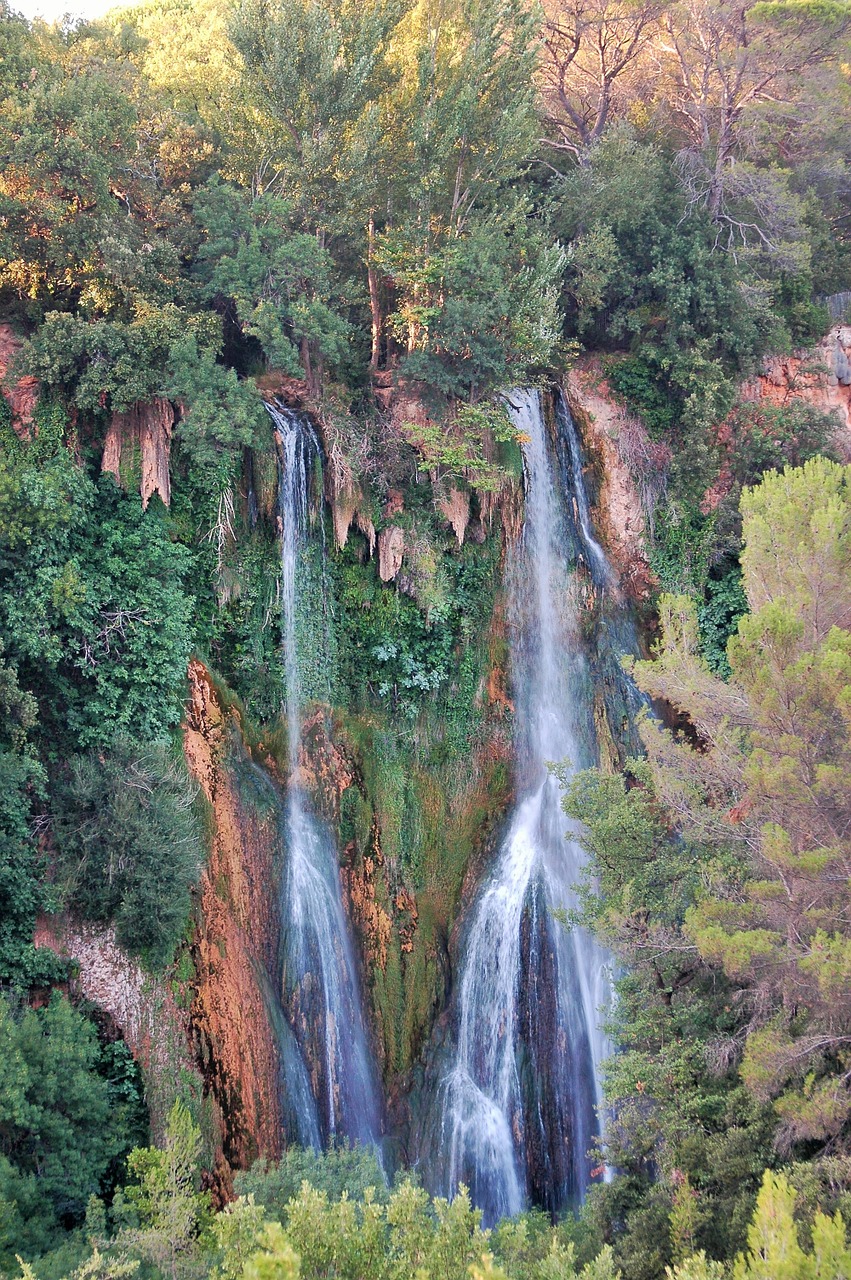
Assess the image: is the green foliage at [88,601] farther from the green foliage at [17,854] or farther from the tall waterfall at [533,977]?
the tall waterfall at [533,977]

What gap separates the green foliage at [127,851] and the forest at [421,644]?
63 mm

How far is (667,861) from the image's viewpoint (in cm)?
1150

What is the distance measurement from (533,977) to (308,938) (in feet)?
12.8

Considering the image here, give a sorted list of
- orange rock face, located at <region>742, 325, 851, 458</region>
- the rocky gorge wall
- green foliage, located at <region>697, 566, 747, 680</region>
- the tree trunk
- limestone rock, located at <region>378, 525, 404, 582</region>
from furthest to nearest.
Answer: orange rock face, located at <region>742, 325, 851, 458</region>, green foliage, located at <region>697, 566, 747, 680</region>, the tree trunk, limestone rock, located at <region>378, 525, 404, 582</region>, the rocky gorge wall

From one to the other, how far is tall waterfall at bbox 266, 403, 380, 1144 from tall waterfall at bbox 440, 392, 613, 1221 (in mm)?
1603

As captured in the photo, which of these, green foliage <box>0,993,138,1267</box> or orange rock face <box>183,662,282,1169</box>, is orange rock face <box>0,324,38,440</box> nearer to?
orange rock face <box>183,662,282,1169</box>

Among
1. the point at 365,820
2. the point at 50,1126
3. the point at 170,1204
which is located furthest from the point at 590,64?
the point at 170,1204

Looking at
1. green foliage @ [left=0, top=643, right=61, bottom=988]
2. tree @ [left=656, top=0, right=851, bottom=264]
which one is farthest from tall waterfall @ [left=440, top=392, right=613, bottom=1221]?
tree @ [left=656, top=0, right=851, bottom=264]

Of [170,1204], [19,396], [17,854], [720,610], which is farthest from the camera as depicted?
[720,610]

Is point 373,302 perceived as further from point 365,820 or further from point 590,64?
point 365,820

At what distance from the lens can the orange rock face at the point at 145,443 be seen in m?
13.4

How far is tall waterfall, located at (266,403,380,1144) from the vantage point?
1344 cm

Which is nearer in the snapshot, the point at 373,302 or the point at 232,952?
the point at 232,952

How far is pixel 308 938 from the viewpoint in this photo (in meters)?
13.9
